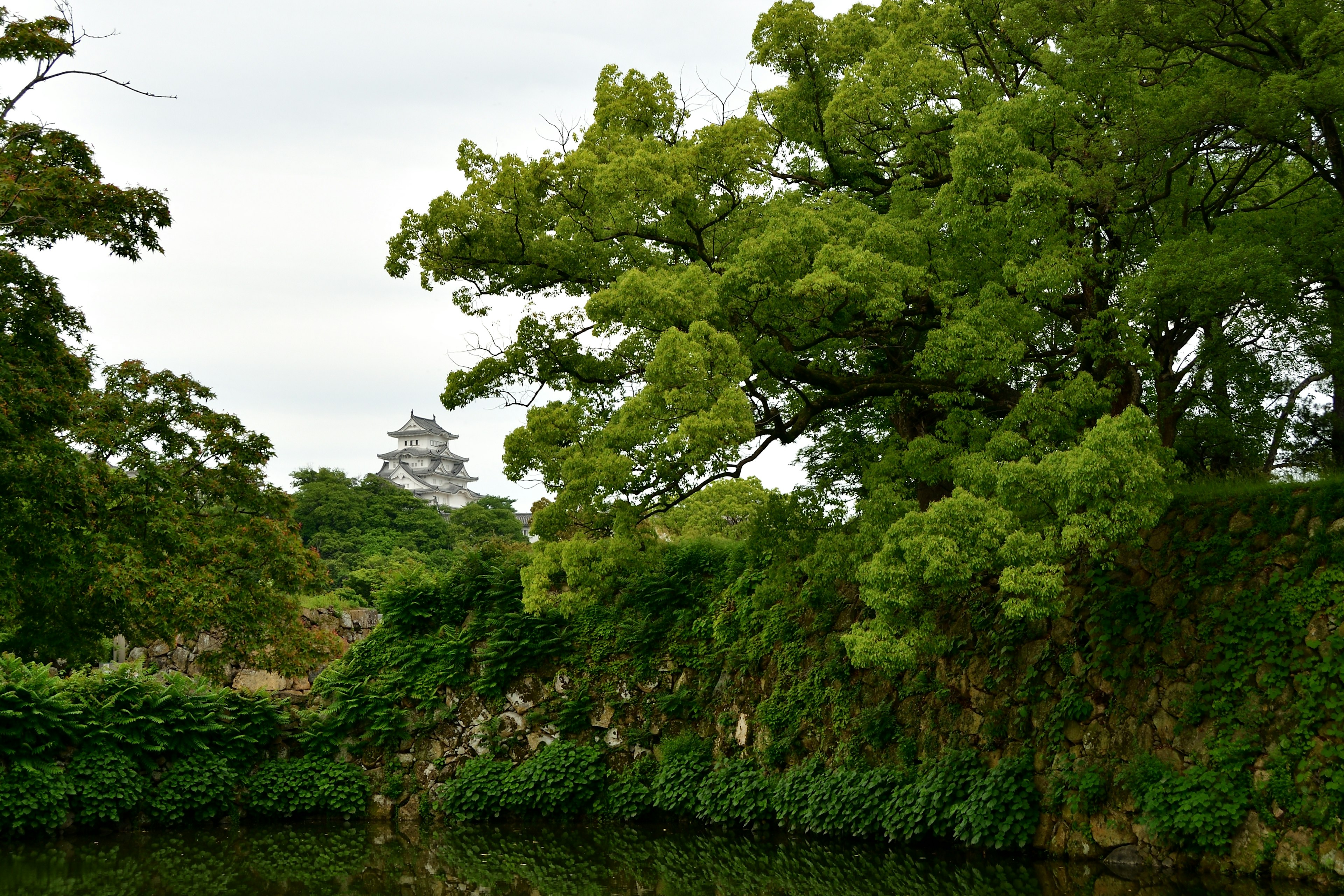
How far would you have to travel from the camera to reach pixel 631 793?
15.4 m

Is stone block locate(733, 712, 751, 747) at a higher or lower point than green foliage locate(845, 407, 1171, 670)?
lower

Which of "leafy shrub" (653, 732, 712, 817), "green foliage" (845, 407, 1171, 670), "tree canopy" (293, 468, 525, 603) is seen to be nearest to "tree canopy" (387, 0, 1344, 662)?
"green foliage" (845, 407, 1171, 670)

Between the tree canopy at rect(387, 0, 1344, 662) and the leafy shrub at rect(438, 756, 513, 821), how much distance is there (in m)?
3.91

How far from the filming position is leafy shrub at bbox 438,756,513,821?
623 inches

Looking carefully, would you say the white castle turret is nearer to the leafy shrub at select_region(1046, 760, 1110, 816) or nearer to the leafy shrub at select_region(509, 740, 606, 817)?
the leafy shrub at select_region(509, 740, 606, 817)

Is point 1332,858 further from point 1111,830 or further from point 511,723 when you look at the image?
point 511,723

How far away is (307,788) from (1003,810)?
10122 millimetres

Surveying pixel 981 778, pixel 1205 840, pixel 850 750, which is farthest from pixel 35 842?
pixel 1205 840

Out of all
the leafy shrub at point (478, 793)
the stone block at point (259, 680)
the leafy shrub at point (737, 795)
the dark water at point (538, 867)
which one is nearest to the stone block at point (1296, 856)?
the dark water at point (538, 867)

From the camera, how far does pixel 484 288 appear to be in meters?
15.1

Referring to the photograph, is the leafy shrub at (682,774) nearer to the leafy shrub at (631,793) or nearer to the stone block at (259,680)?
the leafy shrub at (631,793)

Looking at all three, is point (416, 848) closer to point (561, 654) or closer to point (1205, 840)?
point (561, 654)

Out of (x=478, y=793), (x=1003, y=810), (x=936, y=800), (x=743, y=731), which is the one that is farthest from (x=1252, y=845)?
(x=478, y=793)

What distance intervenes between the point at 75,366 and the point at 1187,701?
487 inches
